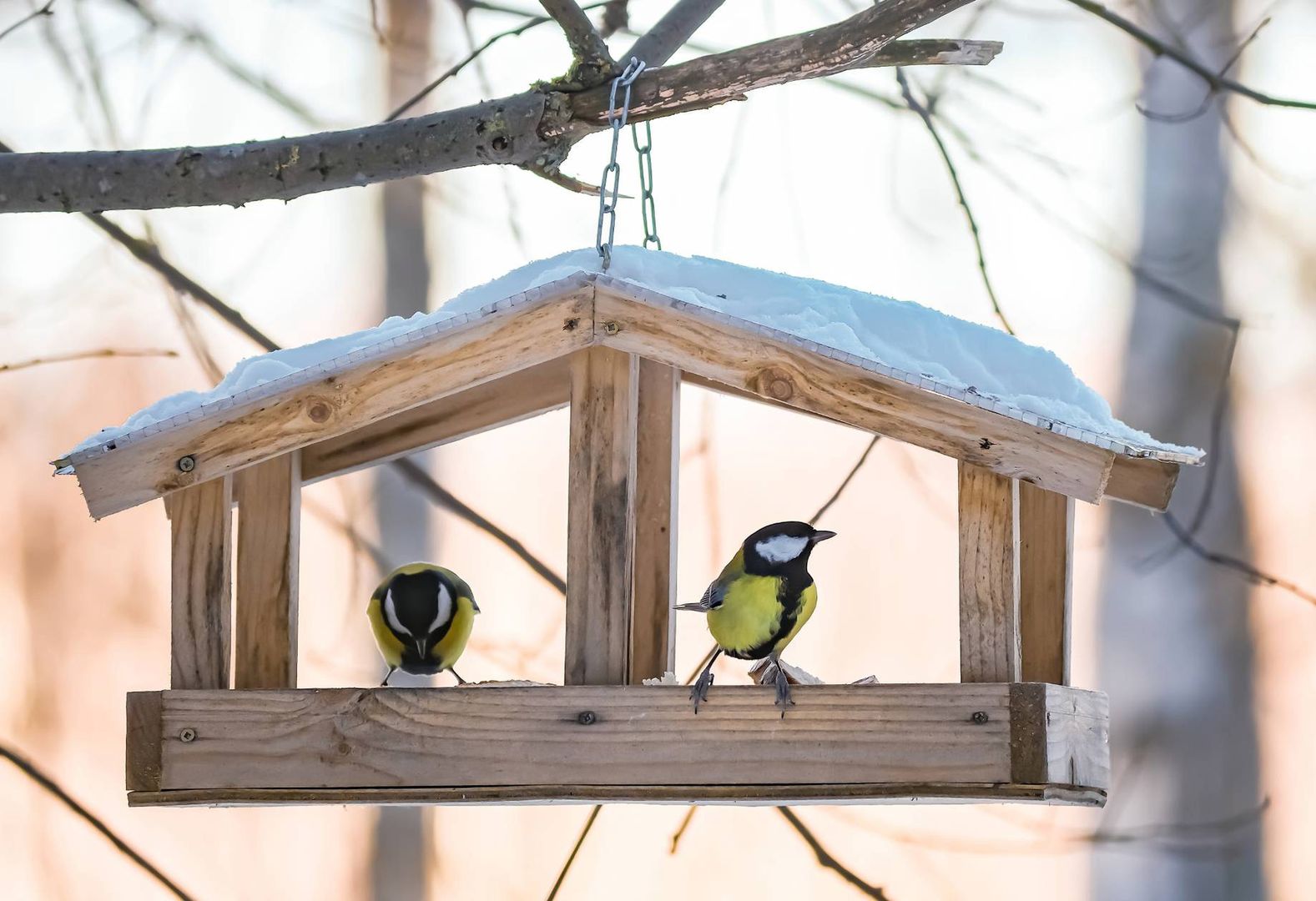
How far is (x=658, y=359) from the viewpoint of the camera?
1.76m

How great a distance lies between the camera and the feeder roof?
5.55 ft

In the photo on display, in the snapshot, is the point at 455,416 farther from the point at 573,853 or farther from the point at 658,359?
the point at 573,853

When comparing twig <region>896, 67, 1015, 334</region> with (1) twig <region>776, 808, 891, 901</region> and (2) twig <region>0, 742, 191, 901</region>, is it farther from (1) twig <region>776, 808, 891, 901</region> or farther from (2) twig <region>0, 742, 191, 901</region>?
(2) twig <region>0, 742, 191, 901</region>

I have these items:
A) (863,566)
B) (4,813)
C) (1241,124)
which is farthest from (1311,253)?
(4,813)

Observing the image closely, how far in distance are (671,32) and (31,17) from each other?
2.02m

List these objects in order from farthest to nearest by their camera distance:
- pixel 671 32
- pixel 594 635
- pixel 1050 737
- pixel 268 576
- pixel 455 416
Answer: pixel 671 32
pixel 455 416
pixel 268 576
pixel 594 635
pixel 1050 737

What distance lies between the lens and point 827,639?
3.38 m

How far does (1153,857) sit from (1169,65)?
7.46ft

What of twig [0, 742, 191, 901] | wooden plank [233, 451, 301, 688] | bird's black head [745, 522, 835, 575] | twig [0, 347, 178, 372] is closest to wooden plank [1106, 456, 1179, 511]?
bird's black head [745, 522, 835, 575]

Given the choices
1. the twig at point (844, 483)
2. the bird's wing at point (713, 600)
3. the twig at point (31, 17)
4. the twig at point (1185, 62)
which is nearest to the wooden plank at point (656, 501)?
the bird's wing at point (713, 600)

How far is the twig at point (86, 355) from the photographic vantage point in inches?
133

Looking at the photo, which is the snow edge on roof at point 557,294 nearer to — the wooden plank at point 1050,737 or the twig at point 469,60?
the wooden plank at point 1050,737

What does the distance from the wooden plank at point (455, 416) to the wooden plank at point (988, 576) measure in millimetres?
684

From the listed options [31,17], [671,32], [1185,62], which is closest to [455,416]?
[671,32]
